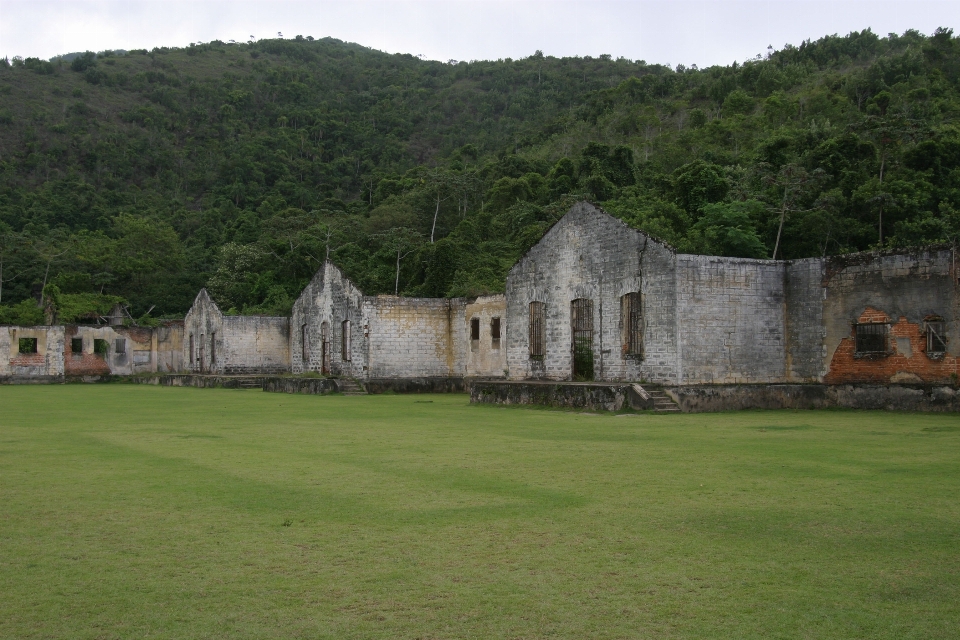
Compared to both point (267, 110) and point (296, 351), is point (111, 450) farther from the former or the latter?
point (267, 110)

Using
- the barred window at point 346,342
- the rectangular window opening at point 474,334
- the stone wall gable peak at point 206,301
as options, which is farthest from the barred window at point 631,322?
the stone wall gable peak at point 206,301

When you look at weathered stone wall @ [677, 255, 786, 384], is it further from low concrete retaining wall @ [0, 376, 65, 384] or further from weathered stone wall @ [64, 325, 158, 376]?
weathered stone wall @ [64, 325, 158, 376]

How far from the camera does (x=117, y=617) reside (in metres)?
4.54

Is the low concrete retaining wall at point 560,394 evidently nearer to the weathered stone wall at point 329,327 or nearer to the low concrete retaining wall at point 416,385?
the low concrete retaining wall at point 416,385

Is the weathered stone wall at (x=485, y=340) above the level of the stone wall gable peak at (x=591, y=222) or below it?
below

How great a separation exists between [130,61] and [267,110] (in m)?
35.7

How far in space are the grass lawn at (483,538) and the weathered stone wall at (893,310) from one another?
18.8 feet

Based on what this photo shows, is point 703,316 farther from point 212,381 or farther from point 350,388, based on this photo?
point 212,381

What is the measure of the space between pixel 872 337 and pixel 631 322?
505cm

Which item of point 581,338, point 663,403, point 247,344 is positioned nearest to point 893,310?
point 663,403

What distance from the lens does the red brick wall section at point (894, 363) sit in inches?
658

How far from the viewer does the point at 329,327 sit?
3047cm

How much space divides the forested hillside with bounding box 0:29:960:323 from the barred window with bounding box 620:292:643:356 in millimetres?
4835

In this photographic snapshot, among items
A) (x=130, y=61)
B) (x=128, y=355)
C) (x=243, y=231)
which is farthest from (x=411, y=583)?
(x=130, y=61)
